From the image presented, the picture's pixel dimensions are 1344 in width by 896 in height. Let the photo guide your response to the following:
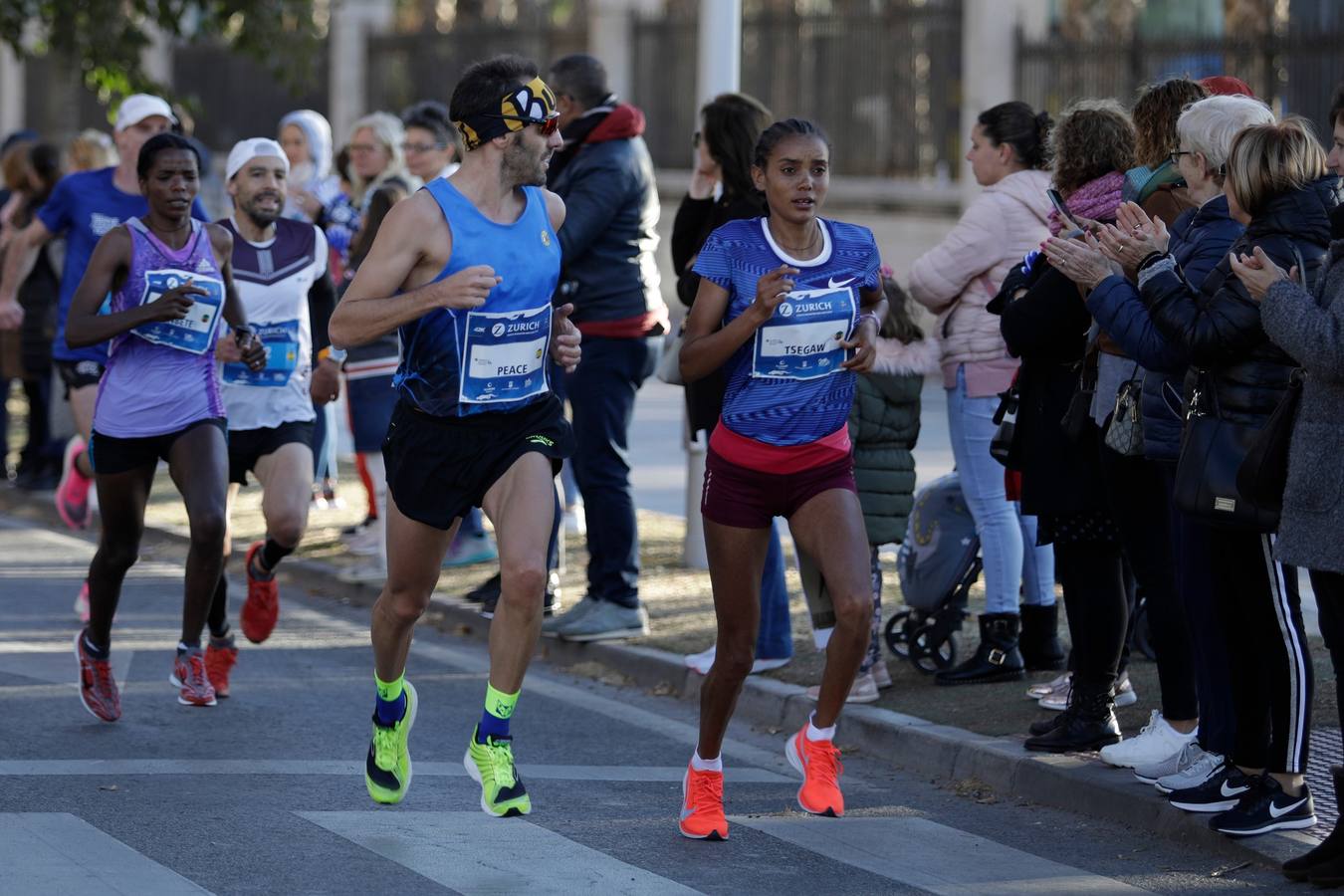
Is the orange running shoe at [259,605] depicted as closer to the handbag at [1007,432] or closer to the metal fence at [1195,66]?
the handbag at [1007,432]

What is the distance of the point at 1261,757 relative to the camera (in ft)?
20.2

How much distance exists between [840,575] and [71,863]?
2215mm

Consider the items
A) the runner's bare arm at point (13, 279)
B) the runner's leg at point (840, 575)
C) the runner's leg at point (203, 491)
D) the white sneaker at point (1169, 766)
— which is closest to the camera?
the runner's leg at point (840, 575)

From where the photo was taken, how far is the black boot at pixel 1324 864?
5.62 meters

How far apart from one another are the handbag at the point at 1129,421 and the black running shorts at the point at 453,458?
1.75 m

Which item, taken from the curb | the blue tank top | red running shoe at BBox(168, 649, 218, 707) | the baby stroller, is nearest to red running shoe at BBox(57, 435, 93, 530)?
the curb

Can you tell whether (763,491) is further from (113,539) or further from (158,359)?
(113,539)

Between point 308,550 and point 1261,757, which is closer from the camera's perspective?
point 1261,757

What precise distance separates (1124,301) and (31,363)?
974 cm

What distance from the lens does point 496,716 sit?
591cm

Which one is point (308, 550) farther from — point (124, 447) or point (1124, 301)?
point (1124, 301)

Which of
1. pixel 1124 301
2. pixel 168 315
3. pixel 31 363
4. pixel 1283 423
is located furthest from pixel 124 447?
pixel 31 363

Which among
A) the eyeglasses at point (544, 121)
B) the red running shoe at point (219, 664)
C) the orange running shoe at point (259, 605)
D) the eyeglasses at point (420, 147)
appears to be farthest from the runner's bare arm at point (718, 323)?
the eyeglasses at point (420, 147)

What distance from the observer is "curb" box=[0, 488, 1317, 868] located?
6188 millimetres
